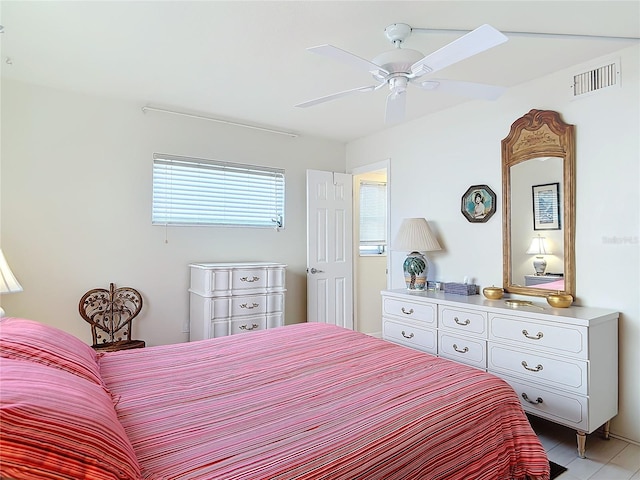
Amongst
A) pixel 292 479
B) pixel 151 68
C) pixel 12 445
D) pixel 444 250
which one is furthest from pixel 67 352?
pixel 444 250

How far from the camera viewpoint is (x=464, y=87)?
86.3 inches

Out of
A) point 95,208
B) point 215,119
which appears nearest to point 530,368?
point 215,119

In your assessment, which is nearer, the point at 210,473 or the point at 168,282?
the point at 210,473

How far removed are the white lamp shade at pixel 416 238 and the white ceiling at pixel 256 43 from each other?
3.69 ft

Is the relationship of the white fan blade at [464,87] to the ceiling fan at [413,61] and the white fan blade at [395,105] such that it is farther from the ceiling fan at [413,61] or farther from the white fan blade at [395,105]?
the white fan blade at [395,105]

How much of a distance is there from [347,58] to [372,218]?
11.5 ft

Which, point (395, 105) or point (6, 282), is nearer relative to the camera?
point (6, 282)

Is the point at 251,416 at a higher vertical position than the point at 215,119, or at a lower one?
lower

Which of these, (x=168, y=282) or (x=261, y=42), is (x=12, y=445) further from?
(x=168, y=282)

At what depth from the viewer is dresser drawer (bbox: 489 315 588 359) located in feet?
7.42

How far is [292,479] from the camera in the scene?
3.31 feet

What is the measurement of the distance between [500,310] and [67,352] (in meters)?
2.54

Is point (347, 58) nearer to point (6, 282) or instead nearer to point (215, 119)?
point (6, 282)

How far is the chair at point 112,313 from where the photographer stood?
10.5 ft
